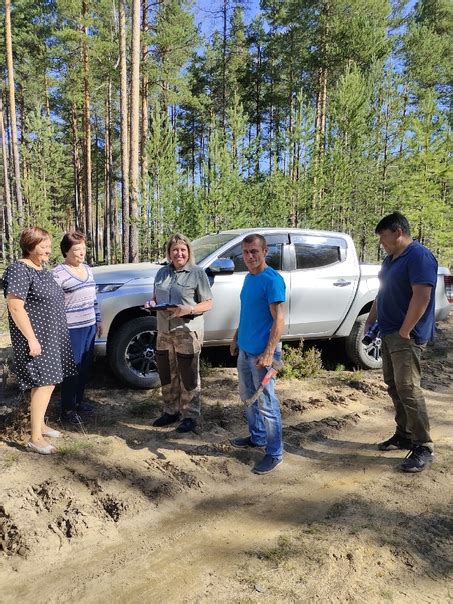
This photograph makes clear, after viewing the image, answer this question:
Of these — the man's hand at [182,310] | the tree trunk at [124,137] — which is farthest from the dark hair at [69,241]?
the tree trunk at [124,137]

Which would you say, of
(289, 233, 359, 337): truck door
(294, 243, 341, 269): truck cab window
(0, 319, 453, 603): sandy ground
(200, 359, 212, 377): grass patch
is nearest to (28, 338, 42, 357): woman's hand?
(0, 319, 453, 603): sandy ground

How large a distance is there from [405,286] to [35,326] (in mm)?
2922

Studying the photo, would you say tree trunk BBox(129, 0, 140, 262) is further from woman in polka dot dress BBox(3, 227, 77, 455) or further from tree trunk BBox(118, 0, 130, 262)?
woman in polka dot dress BBox(3, 227, 77, 455)

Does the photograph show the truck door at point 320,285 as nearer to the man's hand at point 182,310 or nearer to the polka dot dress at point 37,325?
the man's hand at point 182,310

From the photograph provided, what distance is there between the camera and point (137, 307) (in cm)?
498

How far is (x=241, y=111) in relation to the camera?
1703cm

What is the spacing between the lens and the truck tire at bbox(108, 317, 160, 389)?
191 inches

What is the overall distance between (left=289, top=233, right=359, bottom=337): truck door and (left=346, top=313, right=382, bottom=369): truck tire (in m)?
0.34

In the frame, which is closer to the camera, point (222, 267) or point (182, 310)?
point (182, 310)

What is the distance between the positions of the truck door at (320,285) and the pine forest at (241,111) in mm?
8167

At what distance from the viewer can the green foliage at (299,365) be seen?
5.76 m

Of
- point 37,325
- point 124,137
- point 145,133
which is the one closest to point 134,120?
point 124,137

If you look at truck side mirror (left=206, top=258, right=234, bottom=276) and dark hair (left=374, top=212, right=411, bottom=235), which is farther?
truck side mirror (left=206, top=258, right=234, bottom=276)

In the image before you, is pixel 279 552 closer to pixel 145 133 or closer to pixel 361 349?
pixel 361 349
